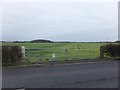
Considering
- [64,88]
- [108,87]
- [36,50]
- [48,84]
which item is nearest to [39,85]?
[48,84]

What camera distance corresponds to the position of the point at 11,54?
69.3 ft

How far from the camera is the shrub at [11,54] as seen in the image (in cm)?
2084

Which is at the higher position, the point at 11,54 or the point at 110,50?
the point at 110,50

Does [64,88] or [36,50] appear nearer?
[64,88]

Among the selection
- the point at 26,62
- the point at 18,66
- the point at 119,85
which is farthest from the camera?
the point at 26,62

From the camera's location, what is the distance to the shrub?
2084 centimetres

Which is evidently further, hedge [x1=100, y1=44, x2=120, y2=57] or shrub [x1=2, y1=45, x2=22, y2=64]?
hedge [x1=100, y1=44, x2=120, y2=57]

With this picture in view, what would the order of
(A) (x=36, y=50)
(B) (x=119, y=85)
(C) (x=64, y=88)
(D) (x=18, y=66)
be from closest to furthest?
(C) (x=64, y=88) → (B) (x=119, y=85) → (D) (x=18, y=66) → (A) (x=36, y=50)

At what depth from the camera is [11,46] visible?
70.0 ft

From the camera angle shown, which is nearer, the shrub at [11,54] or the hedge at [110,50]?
the shrub at [11,54]

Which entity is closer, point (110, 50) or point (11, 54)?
point (11, 54)

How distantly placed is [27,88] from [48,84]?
1.11 meters

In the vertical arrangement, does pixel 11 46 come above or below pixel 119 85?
above

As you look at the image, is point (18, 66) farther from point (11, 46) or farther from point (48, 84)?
point (48, 84)
